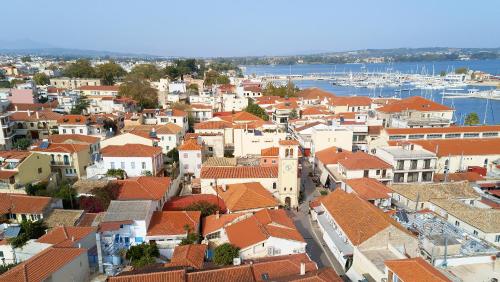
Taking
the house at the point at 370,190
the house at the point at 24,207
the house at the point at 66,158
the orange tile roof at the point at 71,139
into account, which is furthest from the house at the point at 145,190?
the house at the point at 370,190

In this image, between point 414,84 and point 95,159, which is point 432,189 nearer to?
Result: point 95,159

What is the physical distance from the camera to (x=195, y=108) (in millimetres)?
51844

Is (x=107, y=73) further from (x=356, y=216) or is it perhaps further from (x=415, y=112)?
(x=356, y=216)

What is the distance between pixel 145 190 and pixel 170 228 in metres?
4.73

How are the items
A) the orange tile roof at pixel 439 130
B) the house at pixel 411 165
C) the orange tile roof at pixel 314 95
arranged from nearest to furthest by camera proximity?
the house at pixel 411 165
the orange tile roof at pixel 439 130
the orange tile roof at pixel 314 95

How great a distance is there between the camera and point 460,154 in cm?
3519

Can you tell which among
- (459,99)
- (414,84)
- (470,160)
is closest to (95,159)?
(470,160)

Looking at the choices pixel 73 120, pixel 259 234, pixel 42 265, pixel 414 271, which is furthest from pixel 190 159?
pixel 414 271

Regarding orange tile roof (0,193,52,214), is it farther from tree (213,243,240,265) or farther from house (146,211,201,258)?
tree (213,243,240,265)

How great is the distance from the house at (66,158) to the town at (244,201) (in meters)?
0.11

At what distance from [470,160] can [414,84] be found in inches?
4203

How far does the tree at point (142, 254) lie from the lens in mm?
18375

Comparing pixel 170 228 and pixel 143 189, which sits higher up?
pixel 143 189

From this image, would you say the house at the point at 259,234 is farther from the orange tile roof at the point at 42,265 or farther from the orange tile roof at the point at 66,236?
the orange tile roof at the point at 42,265
